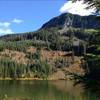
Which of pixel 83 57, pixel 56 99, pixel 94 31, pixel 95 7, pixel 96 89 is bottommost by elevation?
pixel 56 99

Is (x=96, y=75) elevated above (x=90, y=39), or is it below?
below

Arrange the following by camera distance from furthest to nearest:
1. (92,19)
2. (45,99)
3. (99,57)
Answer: (45,99) → (92,19) → (99,57)

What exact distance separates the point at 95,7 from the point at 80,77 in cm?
185

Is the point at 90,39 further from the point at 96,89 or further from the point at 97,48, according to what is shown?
the point at 96,89

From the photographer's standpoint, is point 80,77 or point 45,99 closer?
point 80,77

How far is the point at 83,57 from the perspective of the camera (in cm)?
953

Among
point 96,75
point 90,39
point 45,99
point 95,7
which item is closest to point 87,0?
point 95,7

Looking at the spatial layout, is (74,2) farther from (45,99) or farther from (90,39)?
(45,99)

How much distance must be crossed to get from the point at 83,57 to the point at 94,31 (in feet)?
2.48

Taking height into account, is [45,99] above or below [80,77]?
below

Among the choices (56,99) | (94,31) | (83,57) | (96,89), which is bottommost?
(56,99)

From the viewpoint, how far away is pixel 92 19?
377 inches

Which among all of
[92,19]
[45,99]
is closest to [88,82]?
[92,19]

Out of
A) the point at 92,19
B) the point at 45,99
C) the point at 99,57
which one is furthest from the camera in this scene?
the point at 45,99
